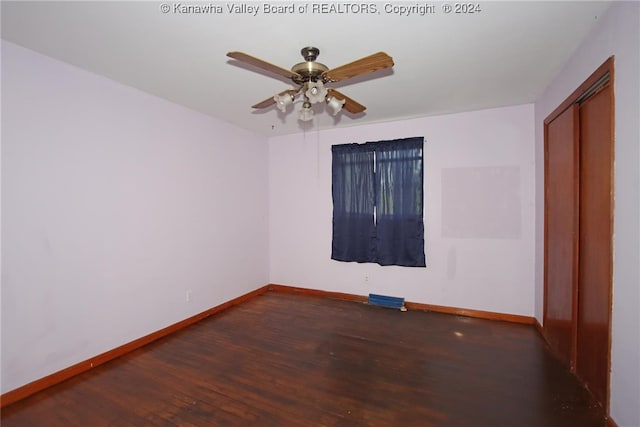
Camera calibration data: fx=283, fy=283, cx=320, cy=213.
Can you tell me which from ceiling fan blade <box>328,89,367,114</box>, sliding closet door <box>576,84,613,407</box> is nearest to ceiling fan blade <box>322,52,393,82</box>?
ceiling fan blade <box>328,89,367,114</box>

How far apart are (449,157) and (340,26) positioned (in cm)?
247

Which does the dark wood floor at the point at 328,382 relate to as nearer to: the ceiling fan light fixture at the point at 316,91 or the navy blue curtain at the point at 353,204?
the navy blue curtain at the point at 353,204

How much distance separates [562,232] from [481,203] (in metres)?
1.06

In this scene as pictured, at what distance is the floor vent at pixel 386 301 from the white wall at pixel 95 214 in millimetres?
2133

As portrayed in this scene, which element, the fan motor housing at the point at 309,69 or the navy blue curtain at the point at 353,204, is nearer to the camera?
the fan motor housing at the point at 309,69

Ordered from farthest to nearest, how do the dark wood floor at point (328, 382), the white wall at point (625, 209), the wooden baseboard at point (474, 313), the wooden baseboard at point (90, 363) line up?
the wooden baseboard at point (474, 313), the wooden baseboard at point (90, 363), the dark wood floor at point (328, 382), the white wall at point (625, 209)

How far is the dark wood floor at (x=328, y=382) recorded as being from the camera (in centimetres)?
191

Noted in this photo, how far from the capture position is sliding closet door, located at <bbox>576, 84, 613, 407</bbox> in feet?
5.99

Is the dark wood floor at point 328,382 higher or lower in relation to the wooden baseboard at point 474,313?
lower

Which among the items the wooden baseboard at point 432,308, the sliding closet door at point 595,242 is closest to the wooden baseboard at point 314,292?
the wooden baseboard at point 432,308

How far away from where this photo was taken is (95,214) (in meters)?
2.55

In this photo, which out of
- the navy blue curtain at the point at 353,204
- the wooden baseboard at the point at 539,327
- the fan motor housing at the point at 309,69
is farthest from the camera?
the navy blue curtain at the point at 353,204

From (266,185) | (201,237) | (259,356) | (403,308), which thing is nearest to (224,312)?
(201,237)

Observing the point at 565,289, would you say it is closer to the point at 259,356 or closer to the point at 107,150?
the point at 259,356
